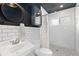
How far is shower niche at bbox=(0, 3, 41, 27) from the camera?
73 cm

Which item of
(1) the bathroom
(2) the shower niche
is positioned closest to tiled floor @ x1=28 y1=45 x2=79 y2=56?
(1) the bathroom

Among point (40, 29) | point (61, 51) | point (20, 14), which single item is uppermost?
point (20, 14)

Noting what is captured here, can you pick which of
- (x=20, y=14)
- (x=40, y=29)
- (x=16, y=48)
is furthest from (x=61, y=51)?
(x=20, y=14)

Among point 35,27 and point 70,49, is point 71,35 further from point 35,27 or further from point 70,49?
point 35,27

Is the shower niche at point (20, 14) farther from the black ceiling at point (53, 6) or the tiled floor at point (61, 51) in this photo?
the tiled floor at point (61, 51)

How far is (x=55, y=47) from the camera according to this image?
2.66 feet

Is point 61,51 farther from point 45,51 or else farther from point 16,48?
point 16,48

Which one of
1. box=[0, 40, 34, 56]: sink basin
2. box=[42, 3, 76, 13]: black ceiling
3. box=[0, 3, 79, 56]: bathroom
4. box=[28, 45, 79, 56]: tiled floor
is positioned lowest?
box=[28, 45, 79, 56]: tiled floor

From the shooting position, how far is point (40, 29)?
33.7 inches

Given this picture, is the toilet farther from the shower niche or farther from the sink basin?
the shower niche

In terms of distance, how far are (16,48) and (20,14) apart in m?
0.31

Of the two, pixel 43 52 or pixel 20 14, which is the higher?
pixel 20 14

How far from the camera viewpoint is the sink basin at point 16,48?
2.21 ft

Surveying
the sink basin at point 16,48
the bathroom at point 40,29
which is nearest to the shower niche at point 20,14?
the bathroom at point 40,29
